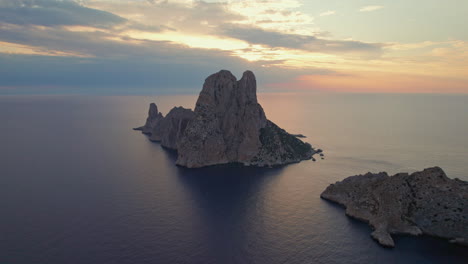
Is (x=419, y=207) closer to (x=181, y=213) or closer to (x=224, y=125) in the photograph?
(x=181, y=213)

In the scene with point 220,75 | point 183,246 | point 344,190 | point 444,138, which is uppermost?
point 220,75

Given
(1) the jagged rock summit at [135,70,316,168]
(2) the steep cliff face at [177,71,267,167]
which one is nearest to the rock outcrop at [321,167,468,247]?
(1) the jagged rock summit at [135,70,316,168]

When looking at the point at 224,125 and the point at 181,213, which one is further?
the point at 224,125

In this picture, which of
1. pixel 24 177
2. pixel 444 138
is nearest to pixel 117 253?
pixel 24 177

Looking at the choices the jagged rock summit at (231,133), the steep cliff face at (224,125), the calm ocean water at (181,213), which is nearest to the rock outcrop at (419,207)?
the calm ocean water at (181,213)

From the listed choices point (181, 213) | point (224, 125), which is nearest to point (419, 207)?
point (181, 213)

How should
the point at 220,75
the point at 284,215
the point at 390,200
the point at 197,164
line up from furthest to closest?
the point at 220,75
the point at 197,164
the point at 284,215
the point at 390,200

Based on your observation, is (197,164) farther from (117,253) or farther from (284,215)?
(117,253)
